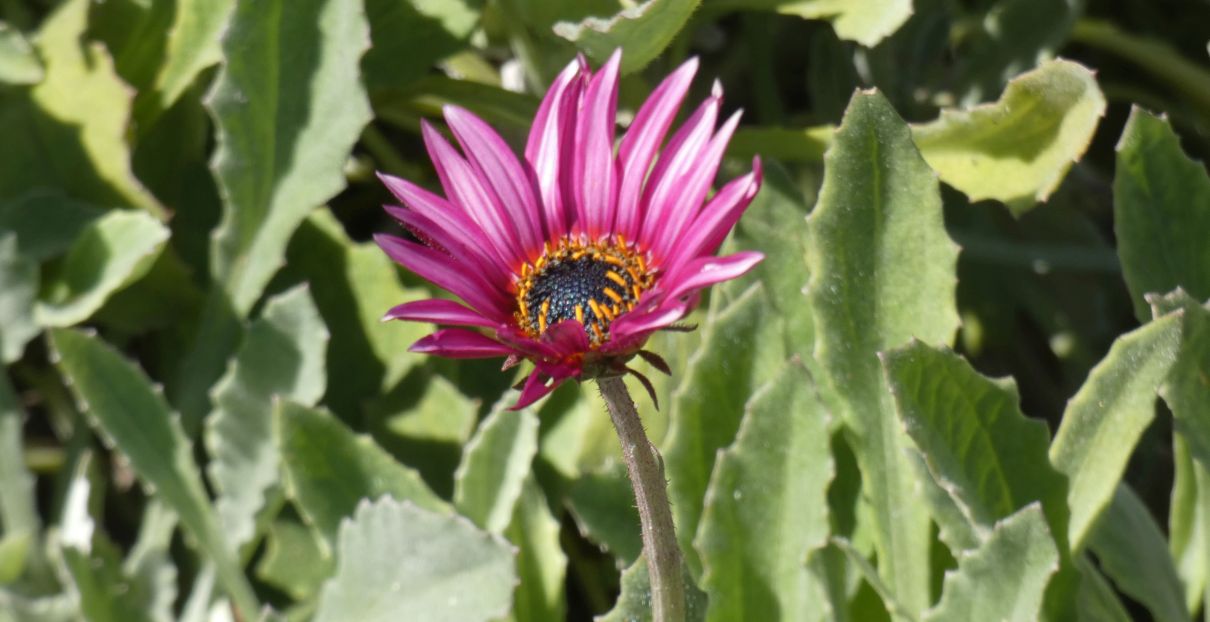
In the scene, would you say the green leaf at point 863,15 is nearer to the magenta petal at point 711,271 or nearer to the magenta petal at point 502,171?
the magenta petal at point 502,171

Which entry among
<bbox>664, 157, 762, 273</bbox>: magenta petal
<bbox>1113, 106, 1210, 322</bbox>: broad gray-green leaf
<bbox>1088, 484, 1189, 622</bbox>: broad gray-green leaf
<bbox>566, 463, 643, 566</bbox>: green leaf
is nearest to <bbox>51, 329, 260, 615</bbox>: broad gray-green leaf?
<bbox>566, 463, 643, 566</bbox>: green leaf

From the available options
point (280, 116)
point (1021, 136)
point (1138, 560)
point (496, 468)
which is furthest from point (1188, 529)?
point (280, 116)

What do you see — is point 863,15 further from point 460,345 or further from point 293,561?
point 293,561

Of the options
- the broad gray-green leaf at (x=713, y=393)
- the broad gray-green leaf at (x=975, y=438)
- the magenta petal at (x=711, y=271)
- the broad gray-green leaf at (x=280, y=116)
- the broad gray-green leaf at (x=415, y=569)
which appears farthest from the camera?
the broad gray-green leaf at (x=280, y=116)

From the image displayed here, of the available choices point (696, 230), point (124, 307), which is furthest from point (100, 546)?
point (696, 230)

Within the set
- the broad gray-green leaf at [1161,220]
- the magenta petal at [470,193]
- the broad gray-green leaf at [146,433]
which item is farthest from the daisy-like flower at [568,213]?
the broad gray-green leaf at [146,433]

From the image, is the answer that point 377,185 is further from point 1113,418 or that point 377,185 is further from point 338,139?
point 1113,418
